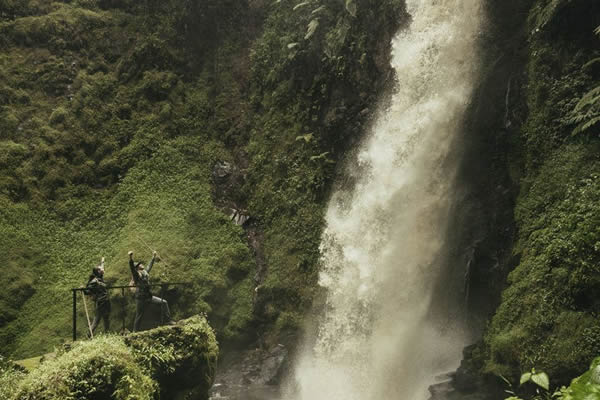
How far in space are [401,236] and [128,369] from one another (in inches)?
365

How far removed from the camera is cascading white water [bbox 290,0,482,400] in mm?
13727

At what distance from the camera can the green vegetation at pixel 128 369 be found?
744 cm

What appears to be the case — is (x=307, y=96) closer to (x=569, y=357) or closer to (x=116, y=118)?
(x=116, y=118)

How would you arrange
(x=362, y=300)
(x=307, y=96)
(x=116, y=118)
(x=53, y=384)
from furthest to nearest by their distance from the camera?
(x=116, y=118) < (x=307, y=96) < (x=362, y=300) < (x=53, y=384)

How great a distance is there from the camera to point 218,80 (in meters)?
24.9

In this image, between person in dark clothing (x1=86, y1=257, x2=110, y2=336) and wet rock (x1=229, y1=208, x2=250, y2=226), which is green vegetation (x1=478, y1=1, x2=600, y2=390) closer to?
person in dark clothing (x1=86, y1=257, x2=110, y2=336)

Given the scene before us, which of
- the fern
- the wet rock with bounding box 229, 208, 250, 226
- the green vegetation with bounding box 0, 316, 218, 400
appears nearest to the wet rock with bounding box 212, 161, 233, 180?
the wet rock with bounding box 229, 208, 250, 226

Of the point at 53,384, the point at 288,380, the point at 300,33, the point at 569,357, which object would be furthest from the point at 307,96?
the point at 53,384

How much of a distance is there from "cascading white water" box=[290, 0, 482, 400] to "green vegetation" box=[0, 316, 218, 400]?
489cm

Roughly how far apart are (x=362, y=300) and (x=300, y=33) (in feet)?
41.0

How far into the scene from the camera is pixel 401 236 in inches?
599

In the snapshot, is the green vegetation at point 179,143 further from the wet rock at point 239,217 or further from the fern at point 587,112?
the fern at point 587,112

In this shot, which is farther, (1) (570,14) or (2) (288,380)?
(2) (288,380)

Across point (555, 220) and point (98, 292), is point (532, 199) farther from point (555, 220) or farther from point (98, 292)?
point (98, 292)
